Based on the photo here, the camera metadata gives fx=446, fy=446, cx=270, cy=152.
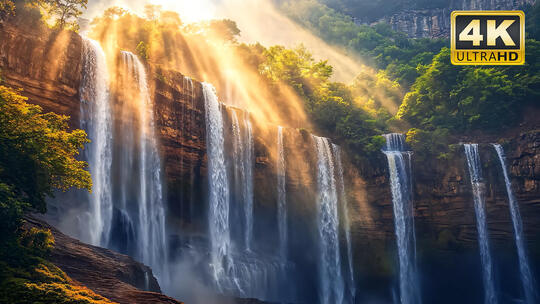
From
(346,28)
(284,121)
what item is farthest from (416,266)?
(346,28)

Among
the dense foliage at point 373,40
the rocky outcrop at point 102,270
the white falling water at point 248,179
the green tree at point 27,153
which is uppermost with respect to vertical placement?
the dense foliage at point 373,40

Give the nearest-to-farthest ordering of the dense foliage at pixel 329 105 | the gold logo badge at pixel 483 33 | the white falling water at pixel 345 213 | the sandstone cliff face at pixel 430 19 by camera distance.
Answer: the gold logo badge at pixel 483 33
the white falling water at pixel 345 213
the dense foliage at pixel 329 105
the sandstone cliff face at pixel 430 19

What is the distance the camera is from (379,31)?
97062mm

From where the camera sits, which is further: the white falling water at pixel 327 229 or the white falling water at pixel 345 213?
the white falling water at pixel 345 213

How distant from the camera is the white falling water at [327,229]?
3750 centimetres

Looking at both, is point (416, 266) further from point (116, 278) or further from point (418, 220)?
point (116, 278)

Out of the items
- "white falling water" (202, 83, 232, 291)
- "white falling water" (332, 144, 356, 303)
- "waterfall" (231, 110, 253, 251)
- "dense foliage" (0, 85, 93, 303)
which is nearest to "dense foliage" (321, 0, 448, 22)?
"white falling water" (332, 144, 356, 303)

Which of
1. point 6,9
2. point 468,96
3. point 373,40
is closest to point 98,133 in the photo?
point 6,9

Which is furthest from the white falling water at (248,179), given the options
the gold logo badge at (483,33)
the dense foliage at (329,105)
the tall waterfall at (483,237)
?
the tall waterfall at (483,237)

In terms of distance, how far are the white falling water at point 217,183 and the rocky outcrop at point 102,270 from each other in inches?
546

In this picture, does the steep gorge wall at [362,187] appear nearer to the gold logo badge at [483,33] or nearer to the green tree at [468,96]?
the green tree at [468,96]

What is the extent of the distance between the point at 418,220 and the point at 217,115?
68.7 ft

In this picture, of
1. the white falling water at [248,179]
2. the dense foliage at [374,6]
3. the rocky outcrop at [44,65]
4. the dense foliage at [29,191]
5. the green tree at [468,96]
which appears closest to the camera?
the dense foliage at [29,191]

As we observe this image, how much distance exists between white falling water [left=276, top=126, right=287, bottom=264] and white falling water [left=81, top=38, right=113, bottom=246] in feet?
47.3
